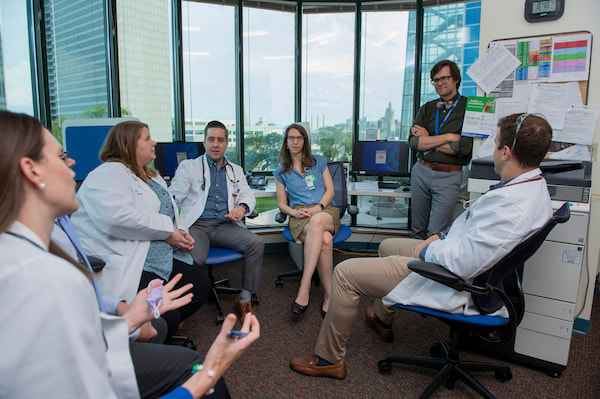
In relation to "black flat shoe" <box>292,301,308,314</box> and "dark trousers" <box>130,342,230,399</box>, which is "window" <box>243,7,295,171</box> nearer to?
"black flat shoe" <box>292,301,308,314</box>

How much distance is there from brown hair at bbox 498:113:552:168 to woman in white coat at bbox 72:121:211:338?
1662 mm

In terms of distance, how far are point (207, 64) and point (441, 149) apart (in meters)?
2.56

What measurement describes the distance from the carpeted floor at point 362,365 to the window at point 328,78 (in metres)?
2.11

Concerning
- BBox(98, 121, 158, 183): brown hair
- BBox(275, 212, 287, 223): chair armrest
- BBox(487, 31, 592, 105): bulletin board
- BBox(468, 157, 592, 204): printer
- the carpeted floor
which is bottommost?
the carpeted floor

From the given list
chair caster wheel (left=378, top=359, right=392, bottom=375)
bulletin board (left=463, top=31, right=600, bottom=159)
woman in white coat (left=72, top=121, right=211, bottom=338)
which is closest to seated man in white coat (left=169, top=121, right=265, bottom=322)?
woman in white coat (left=72, top=121, right=211, bottom=338)

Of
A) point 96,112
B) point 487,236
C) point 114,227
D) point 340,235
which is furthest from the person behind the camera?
point 96,112

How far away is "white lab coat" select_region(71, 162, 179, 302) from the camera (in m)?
1.79

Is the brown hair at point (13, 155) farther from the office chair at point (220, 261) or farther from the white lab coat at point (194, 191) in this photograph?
the white lab coat at point (194, 191)

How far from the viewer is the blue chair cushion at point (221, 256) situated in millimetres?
2408

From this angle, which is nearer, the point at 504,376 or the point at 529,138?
the point at 529,138

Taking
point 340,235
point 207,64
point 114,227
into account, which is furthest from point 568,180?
point 207,64

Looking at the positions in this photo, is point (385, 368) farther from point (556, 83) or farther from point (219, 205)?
A: point (556, 83)

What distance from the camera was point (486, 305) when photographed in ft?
5.19

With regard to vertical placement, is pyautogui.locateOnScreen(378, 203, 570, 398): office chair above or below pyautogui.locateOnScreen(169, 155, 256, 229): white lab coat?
below
